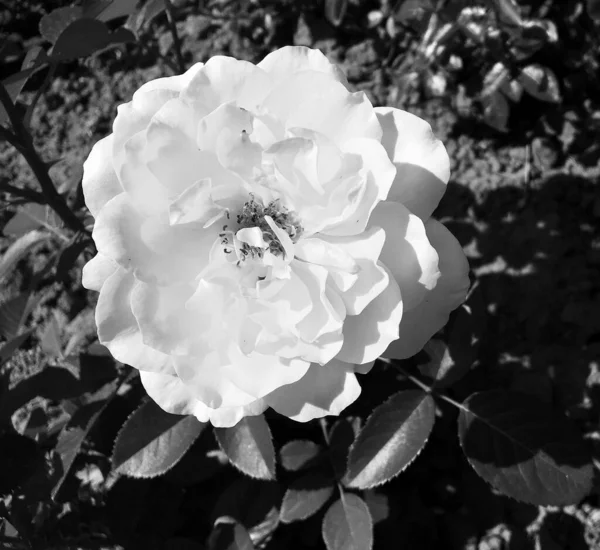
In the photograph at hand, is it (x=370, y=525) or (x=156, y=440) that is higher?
(x=156, y=440)

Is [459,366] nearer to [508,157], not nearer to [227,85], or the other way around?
[227,85]

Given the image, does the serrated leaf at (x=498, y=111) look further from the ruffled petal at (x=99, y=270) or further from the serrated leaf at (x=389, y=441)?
the ruffled petal at (x=99, y=270)

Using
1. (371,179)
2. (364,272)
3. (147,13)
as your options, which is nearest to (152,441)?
(364,272)

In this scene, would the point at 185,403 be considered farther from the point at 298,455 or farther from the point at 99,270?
the point at 298,455

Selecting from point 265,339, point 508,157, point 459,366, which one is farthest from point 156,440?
point 508,157

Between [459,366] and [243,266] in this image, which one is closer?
[243,266]

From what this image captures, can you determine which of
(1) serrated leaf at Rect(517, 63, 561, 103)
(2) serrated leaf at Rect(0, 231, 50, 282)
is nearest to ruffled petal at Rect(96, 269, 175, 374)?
(2) serrated leaf at Rect(0, 231, 50, 282)

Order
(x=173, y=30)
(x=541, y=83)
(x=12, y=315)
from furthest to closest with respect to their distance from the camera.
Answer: (x=541, y=83), (x=173, y=30), (x=12, y=315)
